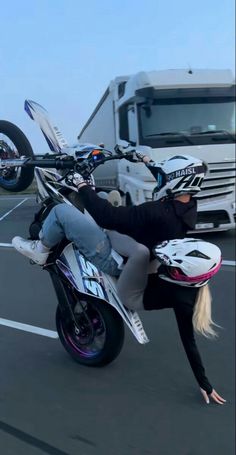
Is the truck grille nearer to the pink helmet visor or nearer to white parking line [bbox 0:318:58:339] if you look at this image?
the pink helmet visor

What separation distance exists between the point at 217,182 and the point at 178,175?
129cm

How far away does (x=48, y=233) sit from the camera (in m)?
2.53

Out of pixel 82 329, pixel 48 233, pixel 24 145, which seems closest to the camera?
pixel 24 145

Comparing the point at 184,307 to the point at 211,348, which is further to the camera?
the point at 211,348

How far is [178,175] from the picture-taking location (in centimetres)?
211

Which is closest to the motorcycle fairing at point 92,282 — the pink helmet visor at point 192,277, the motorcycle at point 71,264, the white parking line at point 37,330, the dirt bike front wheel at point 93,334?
the motorcycle at point 71,264

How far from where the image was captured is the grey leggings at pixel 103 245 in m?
2.41

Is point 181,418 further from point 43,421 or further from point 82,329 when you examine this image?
point 82,329

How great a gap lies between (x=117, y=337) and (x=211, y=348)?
0.66 m

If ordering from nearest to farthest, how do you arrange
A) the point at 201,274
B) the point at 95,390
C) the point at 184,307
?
the point at 201,274, the point at 184,307, the point at 95,390

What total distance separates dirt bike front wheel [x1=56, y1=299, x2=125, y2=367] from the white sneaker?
0.36 meters

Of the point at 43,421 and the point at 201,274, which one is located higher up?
the point at 201,274

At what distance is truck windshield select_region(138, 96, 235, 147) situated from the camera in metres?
3.04

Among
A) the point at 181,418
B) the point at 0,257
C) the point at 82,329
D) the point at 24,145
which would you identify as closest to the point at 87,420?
the point at 181,418
